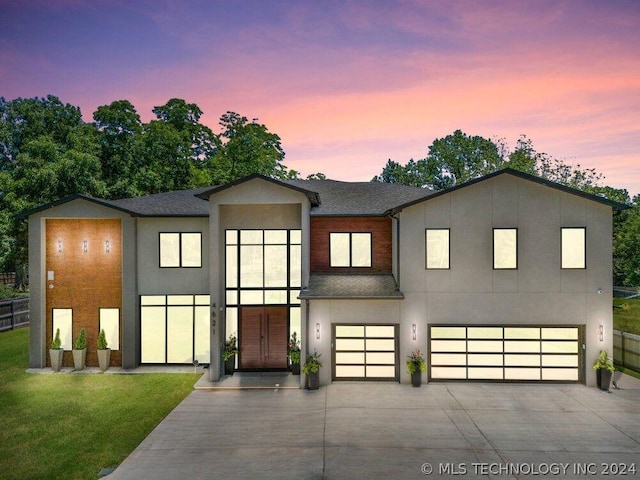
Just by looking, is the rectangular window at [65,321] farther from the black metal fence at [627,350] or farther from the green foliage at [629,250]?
the green foliage at [629,250]

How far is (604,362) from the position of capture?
13469 mm

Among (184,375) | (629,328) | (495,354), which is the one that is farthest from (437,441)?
(629,328)

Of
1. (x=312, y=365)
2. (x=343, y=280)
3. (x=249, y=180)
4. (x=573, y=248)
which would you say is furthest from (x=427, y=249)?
(x=249, y=180)

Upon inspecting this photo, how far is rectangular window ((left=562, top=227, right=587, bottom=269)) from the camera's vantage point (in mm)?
Result: 13891

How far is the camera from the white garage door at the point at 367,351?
564 inches

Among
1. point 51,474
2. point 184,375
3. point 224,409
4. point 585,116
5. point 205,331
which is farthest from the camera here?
point 585,116

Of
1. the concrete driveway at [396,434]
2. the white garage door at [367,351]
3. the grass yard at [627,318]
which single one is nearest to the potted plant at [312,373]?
the concrete driveway at [396,434]

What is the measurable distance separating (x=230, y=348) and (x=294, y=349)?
99.0 inches

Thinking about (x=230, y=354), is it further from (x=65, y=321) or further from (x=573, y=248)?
(x=573, y=248)

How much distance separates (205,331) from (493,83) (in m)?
21.3

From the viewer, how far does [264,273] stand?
15.4m

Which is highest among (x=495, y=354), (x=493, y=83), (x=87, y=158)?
(x=493, y=83)

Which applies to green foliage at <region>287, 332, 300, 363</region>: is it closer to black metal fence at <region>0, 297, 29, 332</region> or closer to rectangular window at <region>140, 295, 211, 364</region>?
rectangular window at <region>140, 295, 211, 364</region>

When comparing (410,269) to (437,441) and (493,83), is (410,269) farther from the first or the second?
(493,83)
